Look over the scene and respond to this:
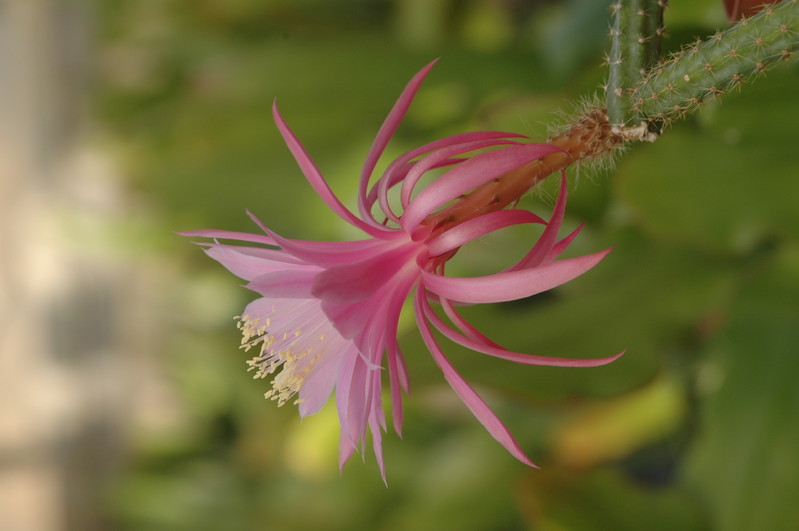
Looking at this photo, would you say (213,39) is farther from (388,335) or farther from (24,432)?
(388,335)

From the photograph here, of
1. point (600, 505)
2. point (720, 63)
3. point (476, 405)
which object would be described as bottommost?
point (600, 505)

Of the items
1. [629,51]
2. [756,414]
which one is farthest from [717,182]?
[629,51]

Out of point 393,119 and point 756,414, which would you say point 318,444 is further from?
point 393,119

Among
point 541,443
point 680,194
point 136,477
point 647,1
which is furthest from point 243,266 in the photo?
point 136,477

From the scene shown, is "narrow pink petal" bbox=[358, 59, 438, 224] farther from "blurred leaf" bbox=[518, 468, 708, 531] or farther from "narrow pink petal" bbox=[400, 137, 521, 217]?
"blurred leaf" bbox=[518, 468, 708, 531]

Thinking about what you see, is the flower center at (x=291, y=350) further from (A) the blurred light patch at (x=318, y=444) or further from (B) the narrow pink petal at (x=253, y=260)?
(A) the blurred light patch at (x=318, y=444)

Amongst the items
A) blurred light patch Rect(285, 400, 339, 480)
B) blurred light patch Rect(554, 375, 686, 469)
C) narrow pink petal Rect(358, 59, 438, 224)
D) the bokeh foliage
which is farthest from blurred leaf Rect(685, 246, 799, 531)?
blurred light patch Rect(285, 400, 339, 480)
